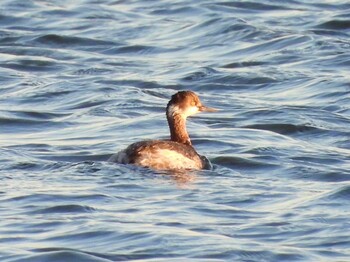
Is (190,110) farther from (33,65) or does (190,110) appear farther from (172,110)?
(33,65)

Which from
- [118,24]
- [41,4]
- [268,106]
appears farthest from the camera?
Result: [41,4]

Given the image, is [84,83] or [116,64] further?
[116,64]

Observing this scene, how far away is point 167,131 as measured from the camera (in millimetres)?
17891

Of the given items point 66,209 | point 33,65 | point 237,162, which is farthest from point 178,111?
point 33,65

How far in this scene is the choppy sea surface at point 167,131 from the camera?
12.3 meters

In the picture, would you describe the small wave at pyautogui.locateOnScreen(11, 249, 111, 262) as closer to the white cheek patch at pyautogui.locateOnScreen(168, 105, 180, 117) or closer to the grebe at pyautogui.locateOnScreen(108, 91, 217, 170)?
the grebe at pyautogui.locateOnScreen(108, 91, 217, 170)

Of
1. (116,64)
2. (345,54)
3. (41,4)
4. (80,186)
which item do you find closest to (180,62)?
(116,64)

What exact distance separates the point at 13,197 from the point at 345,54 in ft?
31.2

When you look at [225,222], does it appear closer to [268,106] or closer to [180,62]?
[268,106]

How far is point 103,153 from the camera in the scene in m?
16.4

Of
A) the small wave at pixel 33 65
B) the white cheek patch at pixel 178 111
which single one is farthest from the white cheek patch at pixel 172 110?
the small wave at pixel 33 65

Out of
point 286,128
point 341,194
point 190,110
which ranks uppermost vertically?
point 190,110

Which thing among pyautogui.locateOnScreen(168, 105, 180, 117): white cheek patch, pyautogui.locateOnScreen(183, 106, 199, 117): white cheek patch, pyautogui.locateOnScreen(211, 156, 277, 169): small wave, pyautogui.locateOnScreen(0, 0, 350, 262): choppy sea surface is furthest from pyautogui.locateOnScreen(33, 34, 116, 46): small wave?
pyautogui.locateOnScreen(211, 156, 277, 169): small wave

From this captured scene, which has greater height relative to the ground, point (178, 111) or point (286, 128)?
point (178, 111)
